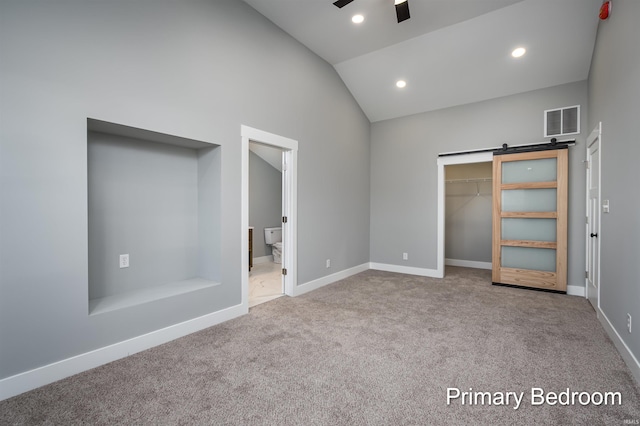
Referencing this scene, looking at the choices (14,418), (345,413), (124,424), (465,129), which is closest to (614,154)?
(465,129)

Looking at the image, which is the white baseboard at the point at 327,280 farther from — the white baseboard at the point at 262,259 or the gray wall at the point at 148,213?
the white baseboard at the point at 262,259

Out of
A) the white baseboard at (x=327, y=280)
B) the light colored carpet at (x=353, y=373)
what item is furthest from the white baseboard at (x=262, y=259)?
the light colored carpet at (x=353, y=373)

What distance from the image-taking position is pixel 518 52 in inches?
155

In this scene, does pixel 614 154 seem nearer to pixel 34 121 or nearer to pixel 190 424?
pixel 190 424

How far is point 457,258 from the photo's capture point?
251 inches

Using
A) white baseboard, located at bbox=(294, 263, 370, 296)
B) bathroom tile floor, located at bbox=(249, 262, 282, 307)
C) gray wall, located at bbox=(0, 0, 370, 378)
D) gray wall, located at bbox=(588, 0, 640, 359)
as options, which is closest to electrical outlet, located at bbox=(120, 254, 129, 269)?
gray wall, located at bbox=(0, 0, 370, 378)

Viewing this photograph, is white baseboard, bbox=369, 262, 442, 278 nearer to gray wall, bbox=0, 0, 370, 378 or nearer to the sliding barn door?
the sliding barn door

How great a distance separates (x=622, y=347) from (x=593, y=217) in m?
1.84

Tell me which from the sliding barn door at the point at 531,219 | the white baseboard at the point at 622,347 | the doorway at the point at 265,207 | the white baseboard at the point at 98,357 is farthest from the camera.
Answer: the doorway at the point at 265,207

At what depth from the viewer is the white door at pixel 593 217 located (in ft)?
10.8

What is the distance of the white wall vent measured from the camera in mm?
4168

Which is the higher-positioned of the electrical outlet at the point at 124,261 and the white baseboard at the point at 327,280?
the electrical outlet at the point at 124,261

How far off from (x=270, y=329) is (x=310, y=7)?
140 inches

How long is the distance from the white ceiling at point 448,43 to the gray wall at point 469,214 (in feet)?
5.90
